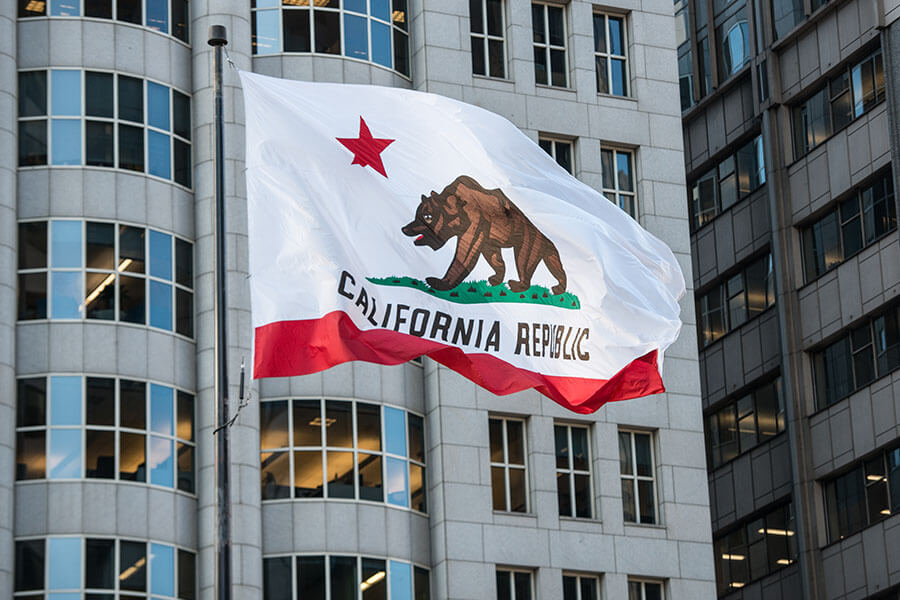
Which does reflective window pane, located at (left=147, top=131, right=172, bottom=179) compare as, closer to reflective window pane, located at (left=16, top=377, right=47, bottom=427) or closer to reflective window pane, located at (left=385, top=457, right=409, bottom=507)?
reflective window pane, located at (left=16, top=377, right=47, bottom=427)

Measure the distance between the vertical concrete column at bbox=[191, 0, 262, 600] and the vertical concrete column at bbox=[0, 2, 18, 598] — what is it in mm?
4586

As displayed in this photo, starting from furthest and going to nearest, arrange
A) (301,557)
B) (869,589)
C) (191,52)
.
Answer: (869,589)
(191,52)
(301,557)

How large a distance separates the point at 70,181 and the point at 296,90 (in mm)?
19620

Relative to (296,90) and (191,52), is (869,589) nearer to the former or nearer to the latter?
(191,52)

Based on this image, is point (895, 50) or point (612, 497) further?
point (895, 50)

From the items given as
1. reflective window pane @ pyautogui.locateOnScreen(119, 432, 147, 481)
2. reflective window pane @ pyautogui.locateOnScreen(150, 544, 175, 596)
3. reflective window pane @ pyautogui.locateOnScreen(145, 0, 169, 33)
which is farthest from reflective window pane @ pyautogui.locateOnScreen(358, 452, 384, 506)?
reflective window pane @ pyautogui.locateOnScreen(145, 0, 169, 33)

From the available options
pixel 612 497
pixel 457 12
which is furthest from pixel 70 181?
→ pixel 612 497

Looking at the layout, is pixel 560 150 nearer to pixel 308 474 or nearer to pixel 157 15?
pixel 157 15

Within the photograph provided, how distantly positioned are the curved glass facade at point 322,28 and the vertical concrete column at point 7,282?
261 inches

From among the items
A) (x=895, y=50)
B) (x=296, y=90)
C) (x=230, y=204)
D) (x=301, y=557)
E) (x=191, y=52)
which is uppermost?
(x=895, y=50)

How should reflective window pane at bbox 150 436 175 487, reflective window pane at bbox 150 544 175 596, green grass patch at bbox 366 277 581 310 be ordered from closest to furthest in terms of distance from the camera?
1. green grass patch at bbox 366 277 581 310
2. reflective window pane at bbox 150 544 175 596
3. reflective window pane at bbox 150 436 175 487

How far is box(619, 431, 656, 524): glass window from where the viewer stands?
54.7 meters

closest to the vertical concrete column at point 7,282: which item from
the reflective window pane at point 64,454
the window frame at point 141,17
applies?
the window frame at point 141,17

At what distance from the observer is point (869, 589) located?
67.4m
